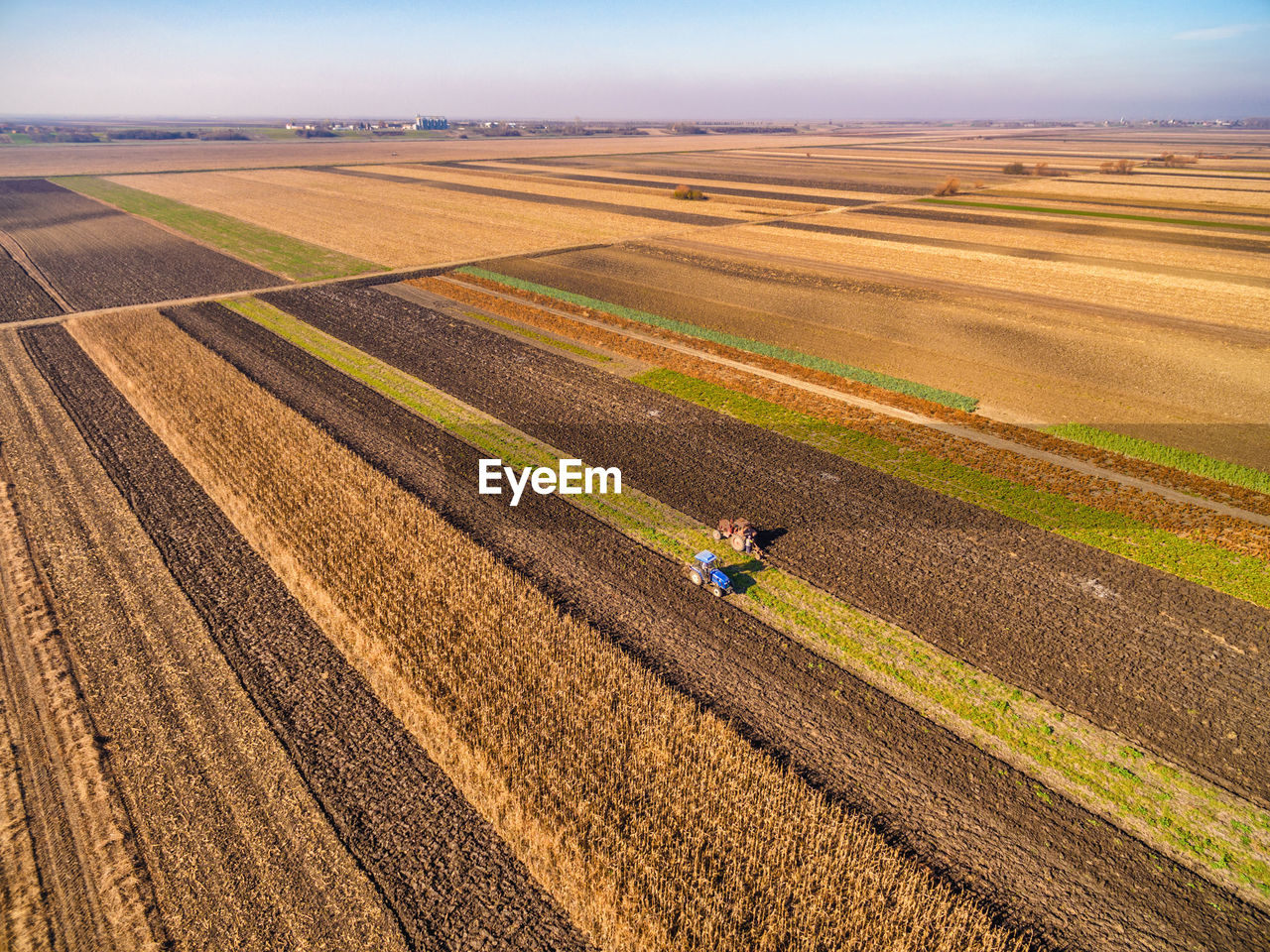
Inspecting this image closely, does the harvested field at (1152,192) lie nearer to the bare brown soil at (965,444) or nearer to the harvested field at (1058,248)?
the harvested field at (1058,248)

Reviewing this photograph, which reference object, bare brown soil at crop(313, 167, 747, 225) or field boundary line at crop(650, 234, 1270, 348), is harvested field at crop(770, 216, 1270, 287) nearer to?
bare brown soil at crop(313, 167, 747, 225)

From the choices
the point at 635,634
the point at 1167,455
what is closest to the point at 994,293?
the point at 1167,455

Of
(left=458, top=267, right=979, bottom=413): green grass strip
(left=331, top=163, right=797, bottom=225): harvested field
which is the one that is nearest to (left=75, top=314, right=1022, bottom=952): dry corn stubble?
(left=458, top=267, right=979, bottom=413): green grass strip

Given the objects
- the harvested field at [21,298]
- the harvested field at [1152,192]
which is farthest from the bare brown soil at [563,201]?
the harvested field at [21,298]

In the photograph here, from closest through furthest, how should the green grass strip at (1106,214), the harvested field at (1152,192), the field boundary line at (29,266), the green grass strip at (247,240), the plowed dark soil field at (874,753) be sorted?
1. the plowed dark soil field at (874,753)
2. the field boundary line at (29,266)
3. the green grass strip at (247,240)
4. the green grass strip at (1106,214)
5. the harvested field at (1152,192)

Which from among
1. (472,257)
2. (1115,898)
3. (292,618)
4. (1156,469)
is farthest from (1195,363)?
(472,257)

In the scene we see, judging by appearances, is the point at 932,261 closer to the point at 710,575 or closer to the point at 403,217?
the point at 710,575
